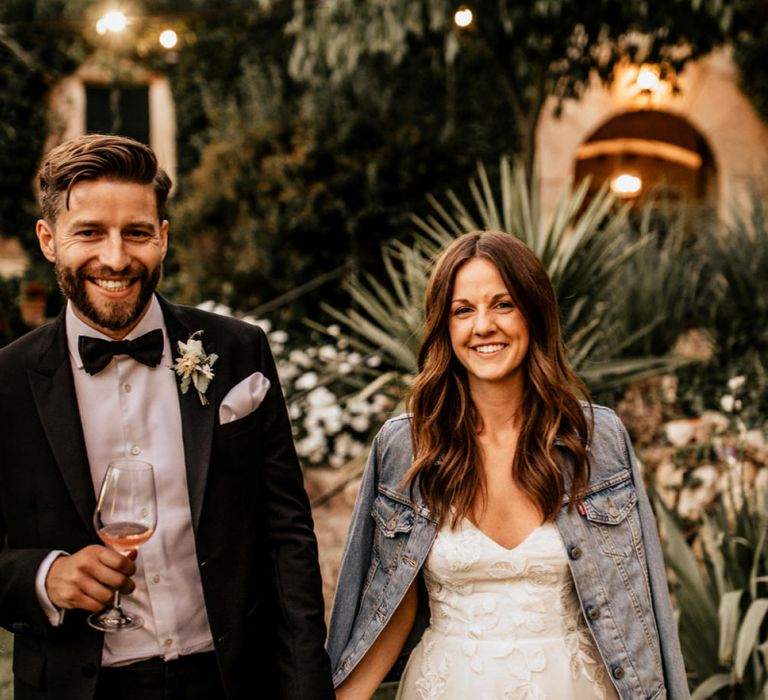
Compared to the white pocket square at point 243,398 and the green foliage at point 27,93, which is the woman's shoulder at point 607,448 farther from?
the green foliage at point 27,93

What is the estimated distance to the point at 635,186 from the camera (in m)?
10.7

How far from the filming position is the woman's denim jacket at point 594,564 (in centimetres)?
245

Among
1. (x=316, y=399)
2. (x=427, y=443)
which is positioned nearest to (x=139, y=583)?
(x=427, y=443)

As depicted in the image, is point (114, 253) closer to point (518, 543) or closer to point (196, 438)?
point (196, 438)

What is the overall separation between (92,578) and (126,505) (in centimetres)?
17

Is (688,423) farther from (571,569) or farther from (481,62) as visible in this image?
(481,62)

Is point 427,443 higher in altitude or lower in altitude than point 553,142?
lower

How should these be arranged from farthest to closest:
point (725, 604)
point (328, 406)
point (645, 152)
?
point (645, 152) < point (328, 406) < point (725, 604)

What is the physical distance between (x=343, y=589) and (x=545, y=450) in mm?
664

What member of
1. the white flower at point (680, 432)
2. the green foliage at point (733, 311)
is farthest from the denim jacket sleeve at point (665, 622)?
the green foliage at point (733, 311)

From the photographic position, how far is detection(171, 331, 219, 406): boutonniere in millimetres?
2221

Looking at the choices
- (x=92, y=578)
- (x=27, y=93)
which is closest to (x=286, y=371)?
(x=92, y=578)

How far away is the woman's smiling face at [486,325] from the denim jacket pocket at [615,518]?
42 cm

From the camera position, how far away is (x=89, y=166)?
2.10m
